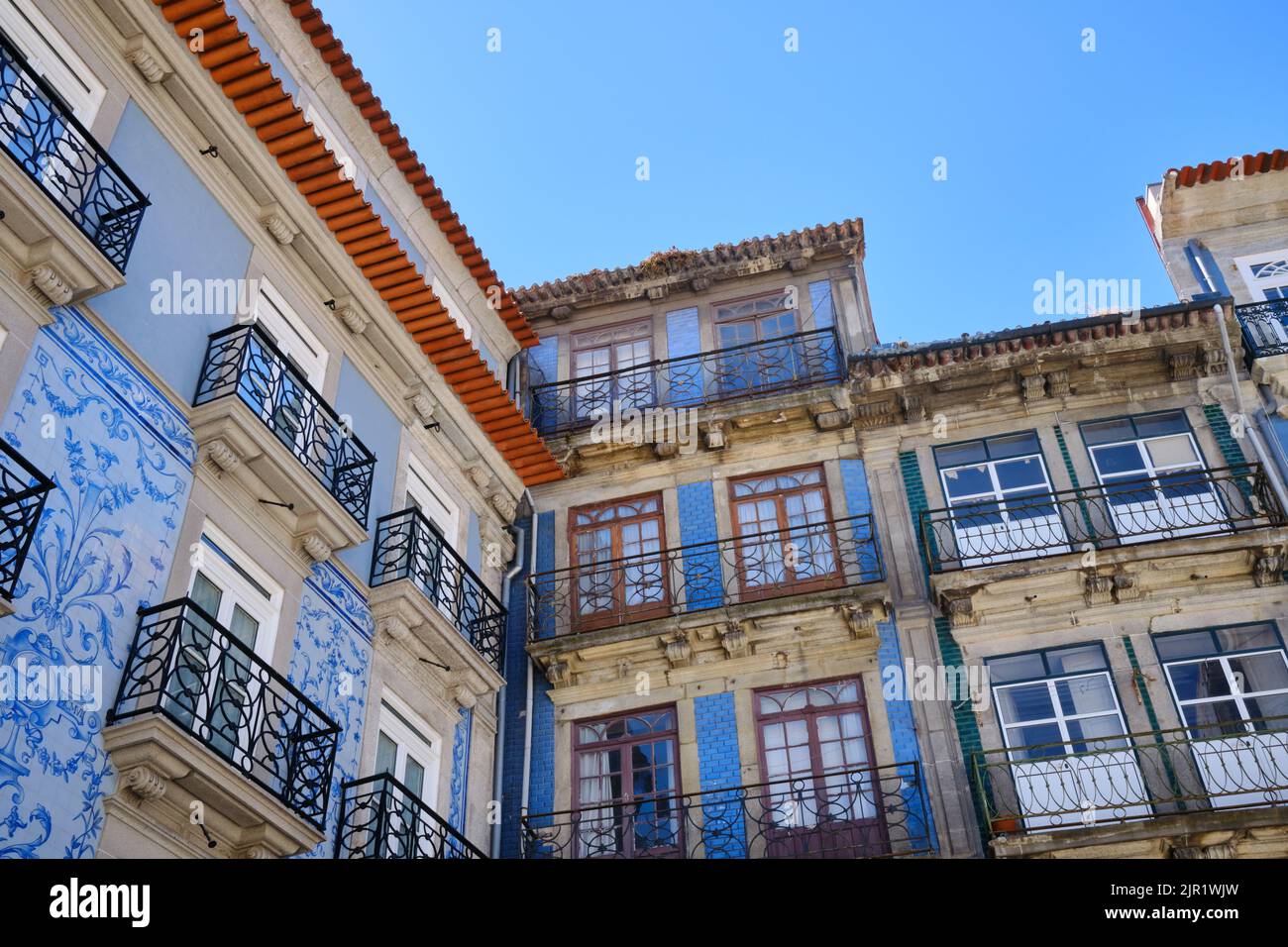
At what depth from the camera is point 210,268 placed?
34.1 feet

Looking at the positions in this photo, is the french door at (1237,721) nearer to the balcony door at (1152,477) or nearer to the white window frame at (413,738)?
the balcony door at (1152,477)

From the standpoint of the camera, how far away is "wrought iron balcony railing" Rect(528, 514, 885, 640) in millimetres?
13664

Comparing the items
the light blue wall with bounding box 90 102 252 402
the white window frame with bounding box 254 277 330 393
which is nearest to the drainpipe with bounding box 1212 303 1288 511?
the white window frame with bounding box 254 277 330 393

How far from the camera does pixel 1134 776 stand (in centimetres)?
1170

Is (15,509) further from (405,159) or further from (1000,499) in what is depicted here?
(1000,499)

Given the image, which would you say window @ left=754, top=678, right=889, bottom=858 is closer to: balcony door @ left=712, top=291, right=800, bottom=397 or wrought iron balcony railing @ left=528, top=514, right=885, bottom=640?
wrought iron balcony railing @ left=528, top=514, right=885, bottom=640

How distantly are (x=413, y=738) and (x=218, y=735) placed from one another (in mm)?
3214

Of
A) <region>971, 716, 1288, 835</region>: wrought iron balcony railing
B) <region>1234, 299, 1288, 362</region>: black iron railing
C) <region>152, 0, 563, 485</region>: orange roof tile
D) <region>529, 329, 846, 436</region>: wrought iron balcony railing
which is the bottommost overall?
<region>971, 716, 1288, 835</region>: wrought iron balcony railing

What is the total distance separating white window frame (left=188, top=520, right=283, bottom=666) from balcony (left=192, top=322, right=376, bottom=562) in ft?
1.38

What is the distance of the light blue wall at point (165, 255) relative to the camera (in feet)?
30.6

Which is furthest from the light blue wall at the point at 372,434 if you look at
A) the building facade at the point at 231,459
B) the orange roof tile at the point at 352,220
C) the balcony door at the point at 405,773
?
the balcony door at the point at 405,773

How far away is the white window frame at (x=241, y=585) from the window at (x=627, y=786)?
386cm
